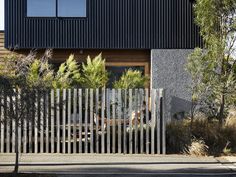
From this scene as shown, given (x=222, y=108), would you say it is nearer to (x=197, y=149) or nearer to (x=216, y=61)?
(x=216, y=61)

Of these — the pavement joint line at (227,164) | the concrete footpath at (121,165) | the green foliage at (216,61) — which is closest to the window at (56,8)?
the green foliage at (216,61)

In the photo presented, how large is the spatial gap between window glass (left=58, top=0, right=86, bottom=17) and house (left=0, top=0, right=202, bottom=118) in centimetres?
4

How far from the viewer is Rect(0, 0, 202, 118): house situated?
1989 centimetres

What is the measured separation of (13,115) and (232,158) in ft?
20.7

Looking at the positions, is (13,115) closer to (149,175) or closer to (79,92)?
(149,175)

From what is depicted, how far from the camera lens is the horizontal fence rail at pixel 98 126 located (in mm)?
14219

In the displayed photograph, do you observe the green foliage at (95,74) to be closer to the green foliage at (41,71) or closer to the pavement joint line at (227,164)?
the green foliage at (41,71)

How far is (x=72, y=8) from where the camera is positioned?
794 inches

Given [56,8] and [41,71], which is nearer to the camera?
[41,71]

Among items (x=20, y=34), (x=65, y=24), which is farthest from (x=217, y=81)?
(x=20, y=34)

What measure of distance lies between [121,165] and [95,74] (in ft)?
20.7

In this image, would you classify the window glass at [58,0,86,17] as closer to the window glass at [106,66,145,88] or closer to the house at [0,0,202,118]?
the house at [0,0,202,118]

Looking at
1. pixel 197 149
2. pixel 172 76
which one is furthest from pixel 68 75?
pixel 197 149

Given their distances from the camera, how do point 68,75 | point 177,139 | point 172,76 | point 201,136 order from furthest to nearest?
point 172,76 < point 68,75 < point 201,136 < point 177,139
